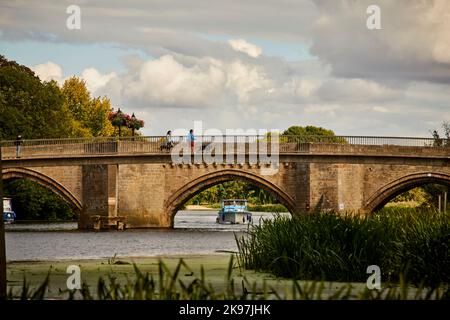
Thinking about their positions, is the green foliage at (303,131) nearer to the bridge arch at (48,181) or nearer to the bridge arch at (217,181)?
the bridge arch at (217,181)

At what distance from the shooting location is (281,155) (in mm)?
48250

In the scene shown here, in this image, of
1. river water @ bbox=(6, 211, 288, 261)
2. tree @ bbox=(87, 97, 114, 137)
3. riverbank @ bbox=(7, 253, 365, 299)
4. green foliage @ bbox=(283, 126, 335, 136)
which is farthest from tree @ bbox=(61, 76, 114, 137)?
riverbank @ bbox=(7, 253, 365, 299)

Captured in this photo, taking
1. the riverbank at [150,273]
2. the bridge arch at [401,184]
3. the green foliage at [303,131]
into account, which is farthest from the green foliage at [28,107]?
the green foliage at [303,131]

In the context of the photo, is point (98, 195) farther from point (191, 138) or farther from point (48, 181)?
point (191, 138)

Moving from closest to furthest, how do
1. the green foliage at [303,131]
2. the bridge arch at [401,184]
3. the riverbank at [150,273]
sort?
the riverbank at [150,273], the bridge arch at [401,184], the green foliage at [303,131]

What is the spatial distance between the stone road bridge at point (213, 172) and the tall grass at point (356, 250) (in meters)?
31.2

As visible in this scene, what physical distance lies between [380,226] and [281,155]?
32.1 m

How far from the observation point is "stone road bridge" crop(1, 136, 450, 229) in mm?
47656

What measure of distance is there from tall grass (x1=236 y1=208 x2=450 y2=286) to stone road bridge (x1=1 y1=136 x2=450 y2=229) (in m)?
31.2

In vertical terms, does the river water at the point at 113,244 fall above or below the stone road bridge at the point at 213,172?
below

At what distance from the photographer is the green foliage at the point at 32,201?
198 ft

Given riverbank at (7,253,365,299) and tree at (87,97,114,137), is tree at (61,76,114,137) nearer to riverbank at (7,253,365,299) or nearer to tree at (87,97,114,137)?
tree at (87,97,114,137)
